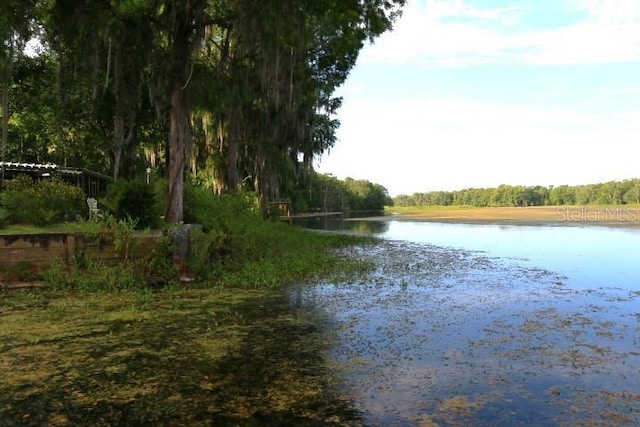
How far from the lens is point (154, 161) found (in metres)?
28.9

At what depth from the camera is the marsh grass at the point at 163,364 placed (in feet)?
13.2

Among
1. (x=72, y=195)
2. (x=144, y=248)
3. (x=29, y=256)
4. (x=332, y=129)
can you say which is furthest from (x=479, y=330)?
(x=332, y=129)

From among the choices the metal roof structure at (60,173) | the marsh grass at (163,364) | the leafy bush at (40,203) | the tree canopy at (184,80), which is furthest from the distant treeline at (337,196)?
the marsh grass at (163,364)

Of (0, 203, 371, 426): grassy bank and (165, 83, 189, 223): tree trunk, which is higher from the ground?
(165, 83, 189, 223): tree trunk

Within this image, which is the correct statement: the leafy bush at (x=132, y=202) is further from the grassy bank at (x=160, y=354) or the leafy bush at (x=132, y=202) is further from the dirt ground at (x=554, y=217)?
the dirt ground at (x=554, y=217)

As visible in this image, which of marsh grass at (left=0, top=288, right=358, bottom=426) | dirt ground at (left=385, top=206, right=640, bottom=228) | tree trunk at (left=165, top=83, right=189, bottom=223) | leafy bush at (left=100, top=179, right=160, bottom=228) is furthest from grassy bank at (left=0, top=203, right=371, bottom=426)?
dirt ground at (left=385, top=206, right=640, bottom=228)

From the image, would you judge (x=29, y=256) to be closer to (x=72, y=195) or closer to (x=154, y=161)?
(x=72, y=195)

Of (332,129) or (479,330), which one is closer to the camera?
(479,330)

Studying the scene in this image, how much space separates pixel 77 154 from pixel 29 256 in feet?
68.0

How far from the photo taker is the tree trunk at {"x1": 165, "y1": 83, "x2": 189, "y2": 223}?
44.4 ft

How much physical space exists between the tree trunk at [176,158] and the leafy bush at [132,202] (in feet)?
3.64

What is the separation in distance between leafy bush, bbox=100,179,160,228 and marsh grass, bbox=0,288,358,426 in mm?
3685

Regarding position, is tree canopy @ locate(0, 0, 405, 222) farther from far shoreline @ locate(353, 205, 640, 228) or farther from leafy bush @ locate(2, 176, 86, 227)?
far shoreline @ locate(353, 205, 640, 228)

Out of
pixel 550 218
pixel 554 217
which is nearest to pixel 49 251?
pixel 550 218
